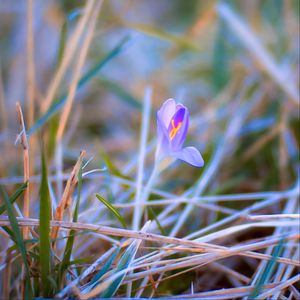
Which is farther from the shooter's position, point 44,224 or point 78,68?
point 78,68

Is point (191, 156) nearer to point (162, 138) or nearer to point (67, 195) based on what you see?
point (162, 138)

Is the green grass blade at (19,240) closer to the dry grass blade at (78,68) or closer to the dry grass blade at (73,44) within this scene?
the dry grass blade at (78,68)

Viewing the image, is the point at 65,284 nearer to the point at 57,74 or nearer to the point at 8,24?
the point at 57,74

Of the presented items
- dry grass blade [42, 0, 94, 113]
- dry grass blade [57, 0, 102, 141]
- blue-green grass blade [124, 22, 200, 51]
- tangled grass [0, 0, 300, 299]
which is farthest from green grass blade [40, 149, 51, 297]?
blue-green grass blade [124, 22, 200, 51]

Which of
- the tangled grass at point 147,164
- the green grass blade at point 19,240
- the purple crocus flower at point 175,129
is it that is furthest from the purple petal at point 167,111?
the green grass blade at point 19,240

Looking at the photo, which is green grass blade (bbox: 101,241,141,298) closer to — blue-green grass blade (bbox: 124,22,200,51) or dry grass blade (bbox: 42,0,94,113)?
dry grass blade (bbox: 42,0,94,113)

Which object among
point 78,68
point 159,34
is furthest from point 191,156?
point 159,34

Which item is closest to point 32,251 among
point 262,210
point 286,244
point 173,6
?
point 286,244

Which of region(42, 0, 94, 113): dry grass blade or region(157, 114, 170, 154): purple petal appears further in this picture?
region(42, 0, 94, 113): dry grass blade
